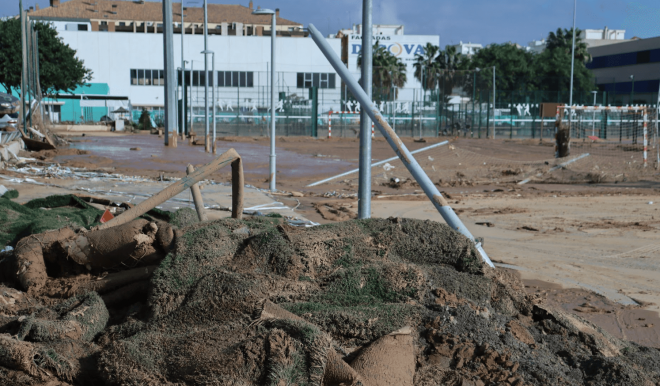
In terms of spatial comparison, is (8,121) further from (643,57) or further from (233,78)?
(643,57)

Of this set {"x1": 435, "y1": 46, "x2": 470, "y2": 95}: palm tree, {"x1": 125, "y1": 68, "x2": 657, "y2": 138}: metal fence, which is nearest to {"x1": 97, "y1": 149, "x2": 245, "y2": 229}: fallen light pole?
{"x1": 125, "y1": 68, "x2": 657, "y2": 138}: metal fence

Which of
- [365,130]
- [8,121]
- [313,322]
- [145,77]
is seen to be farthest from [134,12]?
[313,322]

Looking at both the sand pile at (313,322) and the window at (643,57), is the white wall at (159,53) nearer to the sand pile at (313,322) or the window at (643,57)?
the window at (643,57)

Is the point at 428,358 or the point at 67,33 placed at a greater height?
the point at 67,33

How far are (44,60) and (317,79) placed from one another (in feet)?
87.0

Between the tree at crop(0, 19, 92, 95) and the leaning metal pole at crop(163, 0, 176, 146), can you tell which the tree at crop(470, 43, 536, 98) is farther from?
the leaning metal pole at crop(163, 0, 176, 146)

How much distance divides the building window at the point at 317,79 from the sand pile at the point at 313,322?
6220 cm

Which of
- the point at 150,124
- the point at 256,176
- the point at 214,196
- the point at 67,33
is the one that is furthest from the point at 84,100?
the point at 214,196

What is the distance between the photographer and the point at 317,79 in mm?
65750

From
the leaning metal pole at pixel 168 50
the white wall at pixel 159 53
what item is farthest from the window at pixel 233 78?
the leaning metal pole at pixel 168 50

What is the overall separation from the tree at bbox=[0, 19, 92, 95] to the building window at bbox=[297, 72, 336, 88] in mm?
21899

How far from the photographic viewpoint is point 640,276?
21.9ft

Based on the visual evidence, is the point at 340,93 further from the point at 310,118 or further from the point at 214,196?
the point at 214,196

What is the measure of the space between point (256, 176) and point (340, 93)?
3058 centimetres
